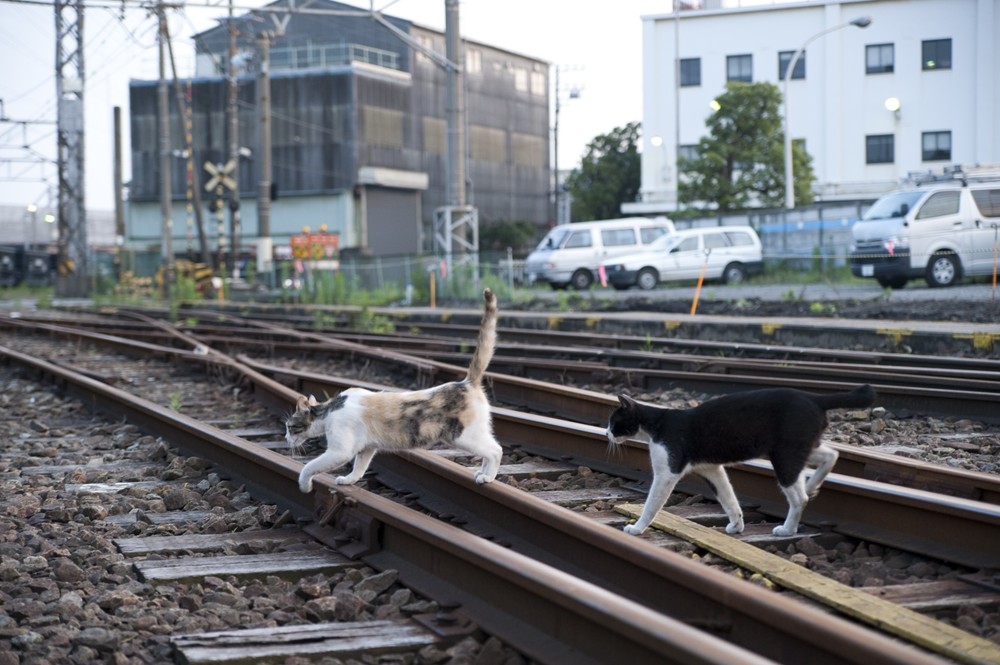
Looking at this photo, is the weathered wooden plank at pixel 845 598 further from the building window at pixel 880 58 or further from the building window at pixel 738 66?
the building window at pixel 738 66

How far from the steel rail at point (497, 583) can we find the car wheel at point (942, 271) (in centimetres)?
1951

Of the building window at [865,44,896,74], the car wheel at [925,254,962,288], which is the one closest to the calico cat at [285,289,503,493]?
the car wheel at [925,254,962,288]

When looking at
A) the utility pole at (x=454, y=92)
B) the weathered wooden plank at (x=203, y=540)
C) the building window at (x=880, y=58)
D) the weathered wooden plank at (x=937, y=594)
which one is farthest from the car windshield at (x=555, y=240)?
the weathered wooden plank at (x=937, y=594)

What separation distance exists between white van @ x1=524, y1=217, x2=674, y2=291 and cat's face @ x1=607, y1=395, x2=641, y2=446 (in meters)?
27.6

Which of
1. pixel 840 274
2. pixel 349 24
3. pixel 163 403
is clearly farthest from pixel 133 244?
pixel 163 403

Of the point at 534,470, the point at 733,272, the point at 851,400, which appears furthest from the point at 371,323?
the point at 851,400

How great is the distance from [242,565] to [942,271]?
2117 centimetres

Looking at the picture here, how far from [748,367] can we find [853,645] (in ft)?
25.5

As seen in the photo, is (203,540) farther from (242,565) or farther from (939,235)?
(939,235)

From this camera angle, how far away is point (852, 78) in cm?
5141

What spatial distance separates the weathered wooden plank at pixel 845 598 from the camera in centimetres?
357

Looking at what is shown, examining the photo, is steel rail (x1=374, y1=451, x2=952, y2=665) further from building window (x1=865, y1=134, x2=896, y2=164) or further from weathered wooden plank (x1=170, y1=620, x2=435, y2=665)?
building window (x1=865, y1=134, x2=896, y2=164)

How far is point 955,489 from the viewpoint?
547cm

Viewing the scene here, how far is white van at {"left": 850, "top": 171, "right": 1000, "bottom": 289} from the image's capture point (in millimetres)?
23375
